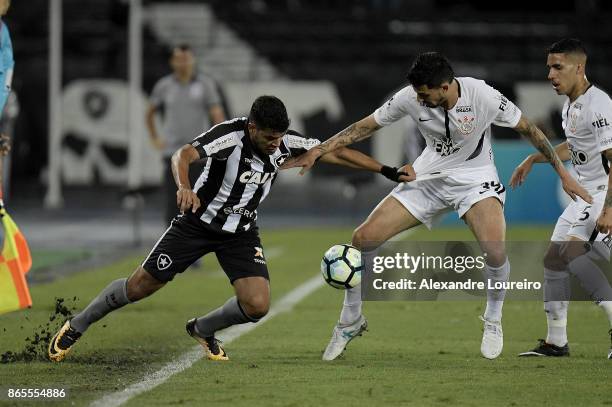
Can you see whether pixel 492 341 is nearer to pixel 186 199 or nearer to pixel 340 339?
pixel 340 339

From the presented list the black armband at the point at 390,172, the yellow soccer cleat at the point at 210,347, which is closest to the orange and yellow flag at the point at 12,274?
the yellow soccer cleat at the point at 210,347

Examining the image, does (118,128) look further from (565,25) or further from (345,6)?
(565,25)

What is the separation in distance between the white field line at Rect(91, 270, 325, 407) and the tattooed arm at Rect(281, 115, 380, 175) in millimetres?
1464

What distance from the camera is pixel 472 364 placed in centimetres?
800

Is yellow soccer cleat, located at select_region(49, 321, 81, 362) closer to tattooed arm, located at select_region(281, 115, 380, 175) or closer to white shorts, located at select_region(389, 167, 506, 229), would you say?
tattooed arm, located at select_region(281, 115, 380, 175)

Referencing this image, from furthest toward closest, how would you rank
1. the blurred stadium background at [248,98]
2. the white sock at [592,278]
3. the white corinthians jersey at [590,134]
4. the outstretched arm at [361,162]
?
1. the blurred stadium background at [248,98]
2. the white sock at [592,278]
3. the white corinthians jersey at [590,134]
4. the outstretched arm at [361,162]

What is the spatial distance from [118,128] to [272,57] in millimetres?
4075

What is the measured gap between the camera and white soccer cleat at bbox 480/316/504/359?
8.22 metres

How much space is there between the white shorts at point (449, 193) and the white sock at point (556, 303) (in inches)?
27.8

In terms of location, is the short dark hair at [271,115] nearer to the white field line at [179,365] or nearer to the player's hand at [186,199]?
the player's hand at [186,199]

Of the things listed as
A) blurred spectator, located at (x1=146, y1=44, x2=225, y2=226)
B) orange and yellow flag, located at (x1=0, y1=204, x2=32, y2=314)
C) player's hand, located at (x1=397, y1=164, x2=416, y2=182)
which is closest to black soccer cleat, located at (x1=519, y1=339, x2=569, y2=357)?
player's hand, located at (x1=397, y1=164, x2=416, y2=182)

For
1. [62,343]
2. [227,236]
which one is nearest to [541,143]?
[227,236]

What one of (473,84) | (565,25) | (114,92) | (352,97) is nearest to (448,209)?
(473,84)

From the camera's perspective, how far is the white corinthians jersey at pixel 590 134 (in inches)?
319
